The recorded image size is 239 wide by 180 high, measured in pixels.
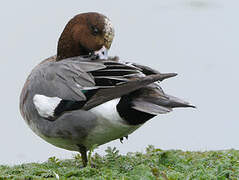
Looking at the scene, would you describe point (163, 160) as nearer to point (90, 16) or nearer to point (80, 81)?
point (80, 81)

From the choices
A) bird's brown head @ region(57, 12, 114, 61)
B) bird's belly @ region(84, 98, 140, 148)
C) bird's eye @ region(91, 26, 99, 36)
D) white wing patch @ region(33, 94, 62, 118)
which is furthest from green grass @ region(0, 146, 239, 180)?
bird's eye @ region(91, 26, 99, 36)

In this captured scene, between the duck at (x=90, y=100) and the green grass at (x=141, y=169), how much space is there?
23 centimetres

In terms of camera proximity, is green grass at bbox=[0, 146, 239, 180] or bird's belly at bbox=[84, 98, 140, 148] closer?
green grass at bbox=[0, 146, 239, 180]

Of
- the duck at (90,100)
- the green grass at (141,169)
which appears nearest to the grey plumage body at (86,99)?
the duck at (90,100)

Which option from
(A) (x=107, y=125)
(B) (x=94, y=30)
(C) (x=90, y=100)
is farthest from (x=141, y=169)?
(B) (x=94, y=30)

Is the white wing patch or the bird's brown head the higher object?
the bird's brown head

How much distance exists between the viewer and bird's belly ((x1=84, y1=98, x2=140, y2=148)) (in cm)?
392

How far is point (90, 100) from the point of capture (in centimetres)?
400

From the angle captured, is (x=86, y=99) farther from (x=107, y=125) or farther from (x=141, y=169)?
(x=141, y=169)

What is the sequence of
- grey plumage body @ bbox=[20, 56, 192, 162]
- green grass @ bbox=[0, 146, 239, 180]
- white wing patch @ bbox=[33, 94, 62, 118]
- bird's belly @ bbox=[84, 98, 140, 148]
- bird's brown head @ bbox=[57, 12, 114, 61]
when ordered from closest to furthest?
green grass @ bbox=[0, 146, 239, 180] < grey plumage body @ bbox=[20, 56, 192, 162] < bird's belly @ bbox=[84, 98, 140, 148] < white wing patch @ bbox=[33, 94, 62, 118] < bird's brown head @ bbox=[57, 12, 114, 61]

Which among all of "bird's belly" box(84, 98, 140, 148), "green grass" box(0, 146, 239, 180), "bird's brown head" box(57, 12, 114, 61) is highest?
"bird's brown head" box(57, 12, 114, 61)

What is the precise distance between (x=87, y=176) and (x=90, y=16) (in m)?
1.91

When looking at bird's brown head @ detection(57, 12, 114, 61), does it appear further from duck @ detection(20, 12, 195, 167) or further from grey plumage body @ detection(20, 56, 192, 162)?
grey plumage body @ detection(20, 56, 192, 162)

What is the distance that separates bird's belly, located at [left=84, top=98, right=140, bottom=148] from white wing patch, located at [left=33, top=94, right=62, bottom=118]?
13.6 inches
